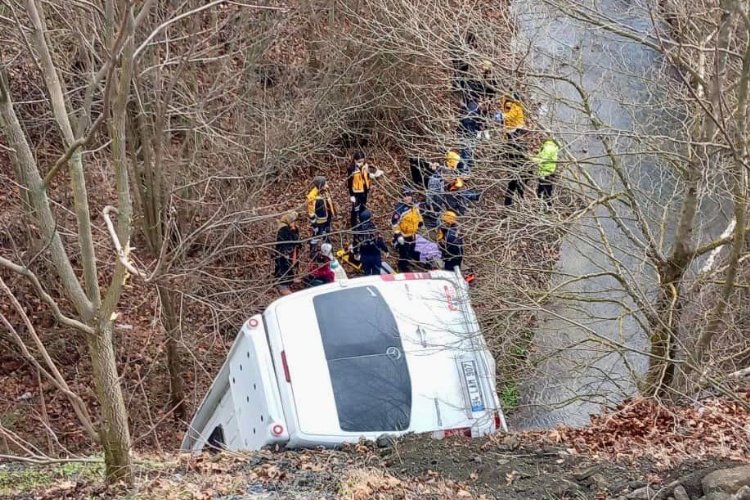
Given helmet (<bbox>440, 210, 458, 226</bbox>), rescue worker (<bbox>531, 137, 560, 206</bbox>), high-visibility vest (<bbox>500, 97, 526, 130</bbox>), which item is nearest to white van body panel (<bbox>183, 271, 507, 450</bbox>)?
rescue worker (<bbox>531, 137, 560, 206</bbox>)

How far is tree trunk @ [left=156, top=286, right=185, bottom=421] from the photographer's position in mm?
9570

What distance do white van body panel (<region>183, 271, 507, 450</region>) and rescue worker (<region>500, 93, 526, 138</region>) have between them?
2230 millimetres

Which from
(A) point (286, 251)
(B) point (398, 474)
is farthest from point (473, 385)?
(A) point (286, 251)

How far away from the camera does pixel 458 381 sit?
621cm

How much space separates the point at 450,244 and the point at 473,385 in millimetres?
3926

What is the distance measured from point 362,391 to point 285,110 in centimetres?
631

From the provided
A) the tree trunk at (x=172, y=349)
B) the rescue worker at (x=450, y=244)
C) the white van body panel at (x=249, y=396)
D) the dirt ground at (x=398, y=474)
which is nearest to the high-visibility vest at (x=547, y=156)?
the rescue worker at (x=450, y=244)

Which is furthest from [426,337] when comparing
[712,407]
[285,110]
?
[285,110]

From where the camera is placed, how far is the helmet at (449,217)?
8630 mm

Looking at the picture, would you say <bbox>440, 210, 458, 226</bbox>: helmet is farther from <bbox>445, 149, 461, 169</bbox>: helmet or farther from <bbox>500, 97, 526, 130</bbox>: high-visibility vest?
<bbox>500, 97, 526, 130</bbox>: high-visibility vest

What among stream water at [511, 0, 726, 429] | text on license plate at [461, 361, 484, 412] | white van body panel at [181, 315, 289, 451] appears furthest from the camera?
stream water at [511, 0, 726, 429]

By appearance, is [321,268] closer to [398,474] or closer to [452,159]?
[452,159]

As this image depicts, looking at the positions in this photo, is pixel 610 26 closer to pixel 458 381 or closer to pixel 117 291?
pixel 458 381

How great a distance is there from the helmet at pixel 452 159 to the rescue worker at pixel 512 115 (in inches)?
27.2
